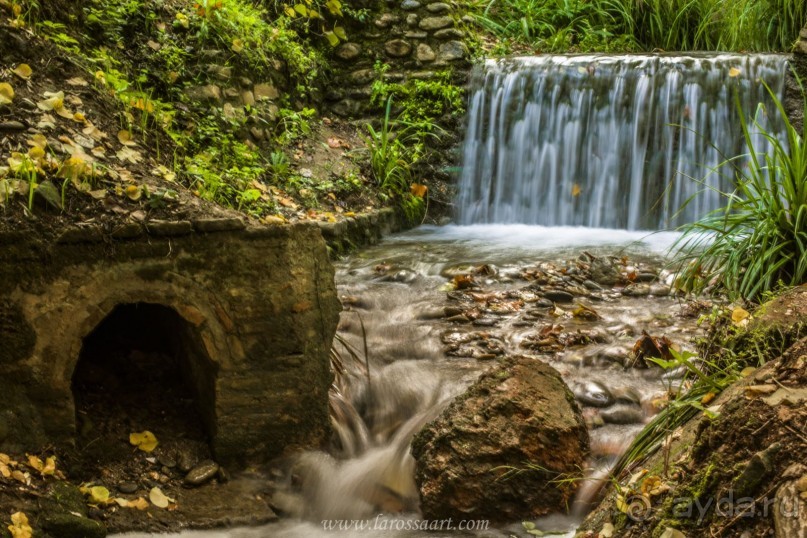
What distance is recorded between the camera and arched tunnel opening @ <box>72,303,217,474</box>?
369 cm

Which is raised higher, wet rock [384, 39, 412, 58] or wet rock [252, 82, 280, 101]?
wet rock [384, 39, 412, 58]

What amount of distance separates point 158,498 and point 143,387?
2.32ft

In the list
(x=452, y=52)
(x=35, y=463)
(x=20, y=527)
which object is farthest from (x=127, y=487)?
(x=452, y=52)

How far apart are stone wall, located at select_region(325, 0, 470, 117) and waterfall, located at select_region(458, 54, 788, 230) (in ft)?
1.94

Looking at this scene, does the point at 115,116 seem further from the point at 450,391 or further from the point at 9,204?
the point at 450,391

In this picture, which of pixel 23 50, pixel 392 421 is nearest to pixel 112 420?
pixel 392 421

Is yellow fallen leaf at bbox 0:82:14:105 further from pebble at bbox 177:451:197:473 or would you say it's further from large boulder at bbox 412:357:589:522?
large boulder at bbox 412:357:589:522

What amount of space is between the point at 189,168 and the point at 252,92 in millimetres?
2306

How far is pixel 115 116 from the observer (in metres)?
4.61

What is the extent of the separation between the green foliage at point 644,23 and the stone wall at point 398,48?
3.83 feet

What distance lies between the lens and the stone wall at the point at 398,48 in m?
8.53


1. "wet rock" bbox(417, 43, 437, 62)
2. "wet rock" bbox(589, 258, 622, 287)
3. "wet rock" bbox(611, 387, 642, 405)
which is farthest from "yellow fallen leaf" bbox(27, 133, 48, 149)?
"wet rock" bbox(417, 43, 437, 62)

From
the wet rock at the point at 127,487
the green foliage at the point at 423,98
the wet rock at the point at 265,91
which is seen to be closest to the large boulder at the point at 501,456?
the wet rock at the point at 127,487

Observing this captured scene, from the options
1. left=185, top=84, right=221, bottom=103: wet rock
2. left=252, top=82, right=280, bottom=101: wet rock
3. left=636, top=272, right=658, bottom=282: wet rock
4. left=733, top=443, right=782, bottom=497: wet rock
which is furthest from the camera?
left=252, top=82, right=280, bottom=101: wet rock
